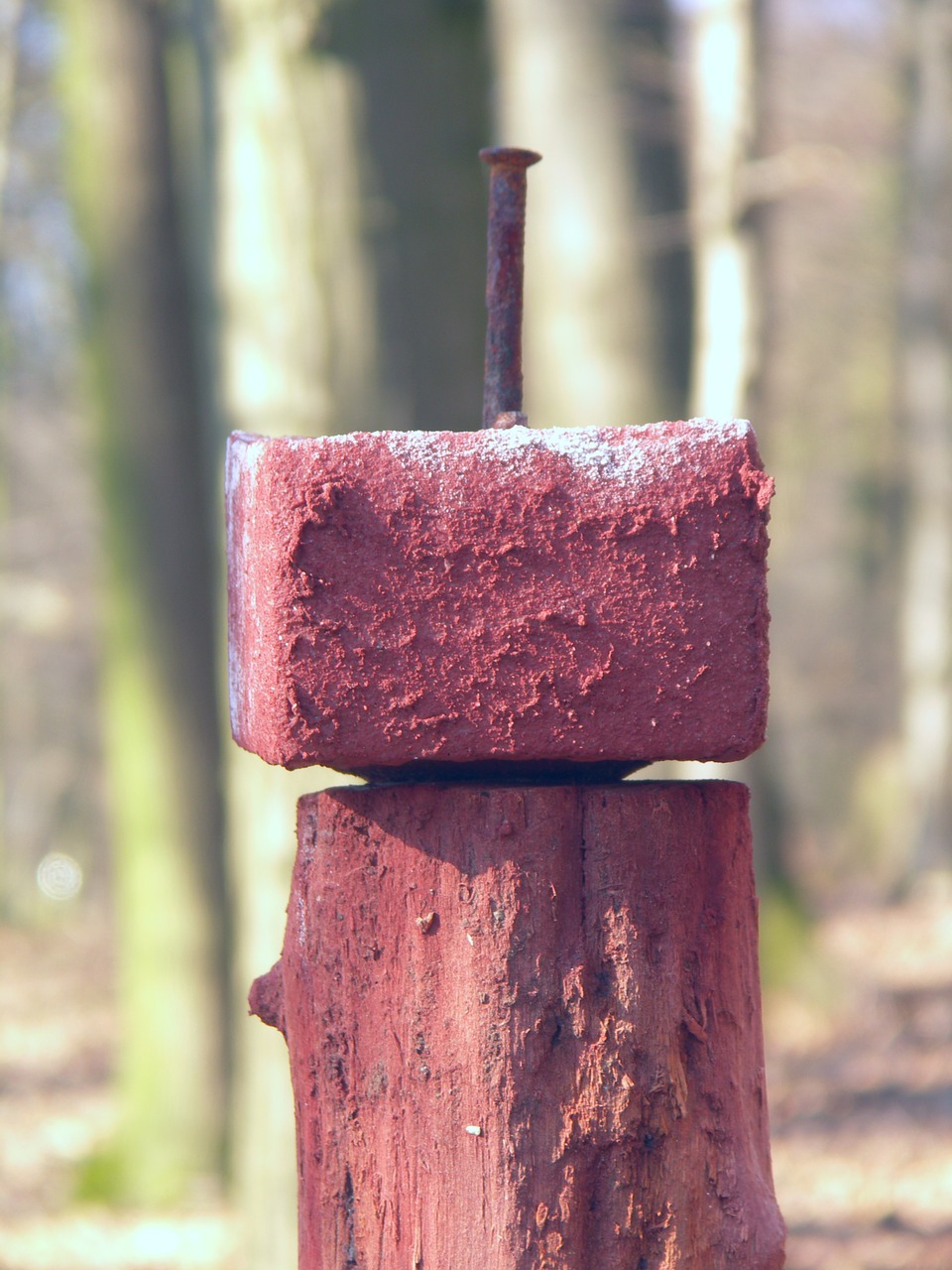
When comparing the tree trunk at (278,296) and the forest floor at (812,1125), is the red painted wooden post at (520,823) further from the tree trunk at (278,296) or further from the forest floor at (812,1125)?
the forest floor at (812,1125)

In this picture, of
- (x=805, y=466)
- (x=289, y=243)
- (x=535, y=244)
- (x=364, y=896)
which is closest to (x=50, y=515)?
(x=805, y=466)

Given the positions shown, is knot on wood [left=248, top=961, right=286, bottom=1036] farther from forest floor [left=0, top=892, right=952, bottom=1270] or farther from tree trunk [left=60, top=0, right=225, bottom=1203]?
tree trunk [left=60, top=0, right=225, bottom=1203]

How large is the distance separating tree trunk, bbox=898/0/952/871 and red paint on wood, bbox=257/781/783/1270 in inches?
408

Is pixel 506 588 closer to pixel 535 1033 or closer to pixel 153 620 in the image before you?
pixel 535 1033

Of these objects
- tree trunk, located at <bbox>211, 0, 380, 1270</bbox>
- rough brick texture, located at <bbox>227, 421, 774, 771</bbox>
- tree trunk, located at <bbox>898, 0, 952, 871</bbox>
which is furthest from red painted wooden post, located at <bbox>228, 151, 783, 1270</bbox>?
tree trunk, located at <bbox>898, 0, 952, 871</bbox>

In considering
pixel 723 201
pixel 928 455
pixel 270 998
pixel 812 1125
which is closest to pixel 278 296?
pixel 270 998

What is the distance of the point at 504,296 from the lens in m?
1.48

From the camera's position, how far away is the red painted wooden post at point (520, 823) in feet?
4.10

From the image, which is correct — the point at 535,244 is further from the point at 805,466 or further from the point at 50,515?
the point at 805,466

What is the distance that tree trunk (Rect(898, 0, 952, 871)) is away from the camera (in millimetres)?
10891

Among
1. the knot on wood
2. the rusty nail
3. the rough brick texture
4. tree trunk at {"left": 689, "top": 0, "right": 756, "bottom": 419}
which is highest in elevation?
tree trunk at {"left": 689, "top": 0, "right": 756, "bottom": 419}

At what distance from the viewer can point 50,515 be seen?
622 inches

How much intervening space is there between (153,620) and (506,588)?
487cm

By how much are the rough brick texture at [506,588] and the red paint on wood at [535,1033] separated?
9 cm
